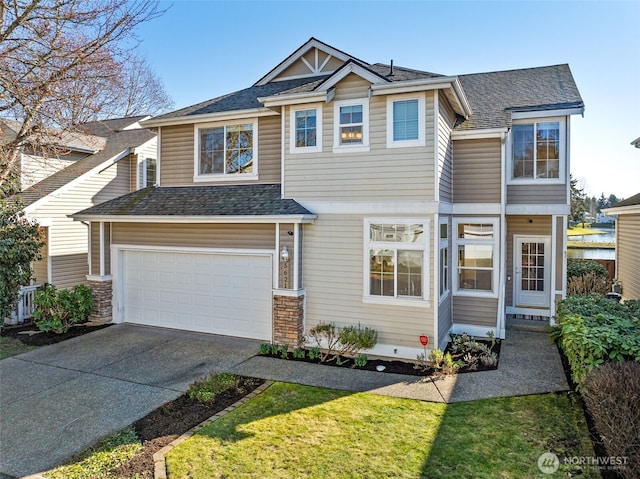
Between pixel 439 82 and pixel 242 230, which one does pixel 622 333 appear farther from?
pixel 242 230

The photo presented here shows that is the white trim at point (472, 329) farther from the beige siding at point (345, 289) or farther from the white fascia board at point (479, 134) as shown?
the white fascia board at point (479, 134)

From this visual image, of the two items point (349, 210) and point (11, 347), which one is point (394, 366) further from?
point (11, 347)

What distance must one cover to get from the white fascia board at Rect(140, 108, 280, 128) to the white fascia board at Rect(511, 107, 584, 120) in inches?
257

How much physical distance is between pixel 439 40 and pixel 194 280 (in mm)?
9602

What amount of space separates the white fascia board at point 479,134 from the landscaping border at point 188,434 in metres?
7.40

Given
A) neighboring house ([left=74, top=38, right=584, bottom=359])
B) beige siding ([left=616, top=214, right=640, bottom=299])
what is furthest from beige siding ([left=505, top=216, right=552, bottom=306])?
beige siding ([left=616, top=214, right=640, bottom=299])

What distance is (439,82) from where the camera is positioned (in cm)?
824

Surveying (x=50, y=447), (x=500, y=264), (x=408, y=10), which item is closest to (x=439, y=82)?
(x=408, y=10)

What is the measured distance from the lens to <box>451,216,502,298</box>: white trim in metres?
10.2

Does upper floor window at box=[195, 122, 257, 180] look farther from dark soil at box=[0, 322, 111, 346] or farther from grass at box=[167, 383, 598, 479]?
grass at box=[167, 383, 598, 479]

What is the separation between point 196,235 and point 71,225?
6.40m

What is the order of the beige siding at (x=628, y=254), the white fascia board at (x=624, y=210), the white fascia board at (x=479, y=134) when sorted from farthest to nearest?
the beige siding at (x=628, y=254), the white fascia board at (x=624, y=210), the white fascia board at (x=479, y=134)

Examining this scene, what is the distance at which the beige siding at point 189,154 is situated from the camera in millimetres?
10711

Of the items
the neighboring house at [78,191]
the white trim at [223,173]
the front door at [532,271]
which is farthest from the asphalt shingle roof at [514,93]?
the neighboring house at [78,191]
